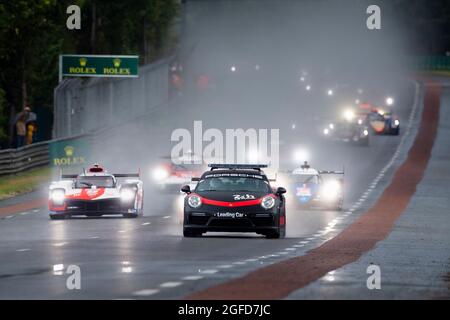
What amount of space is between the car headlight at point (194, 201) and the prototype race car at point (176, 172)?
15723mm

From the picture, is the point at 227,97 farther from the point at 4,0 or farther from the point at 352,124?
the point at 4,0

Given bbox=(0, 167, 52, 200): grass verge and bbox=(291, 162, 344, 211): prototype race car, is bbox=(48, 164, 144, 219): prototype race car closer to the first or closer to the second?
bbox=(291, 162, 344, 211): prototype race car

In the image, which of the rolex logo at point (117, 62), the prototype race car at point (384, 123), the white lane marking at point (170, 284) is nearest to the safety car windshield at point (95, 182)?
the white lane marking at point (170, 284)

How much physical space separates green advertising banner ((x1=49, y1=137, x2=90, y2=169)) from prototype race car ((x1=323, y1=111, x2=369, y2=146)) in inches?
771

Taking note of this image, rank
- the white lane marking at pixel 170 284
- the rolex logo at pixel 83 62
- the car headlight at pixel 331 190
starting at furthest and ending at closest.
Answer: the rolex logo at pixel 83 62, the car headlight at pixel 331 190, the white lane marking at pixel 170 284

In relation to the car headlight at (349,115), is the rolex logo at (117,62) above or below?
above

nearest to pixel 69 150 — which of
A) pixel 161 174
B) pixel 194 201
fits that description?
pixel 161 174

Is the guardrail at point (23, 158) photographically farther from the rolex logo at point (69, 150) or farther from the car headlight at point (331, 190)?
the car headlight at point (331, 190)

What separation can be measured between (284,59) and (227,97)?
50535mm

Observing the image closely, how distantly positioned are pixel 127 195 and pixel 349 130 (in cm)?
3886

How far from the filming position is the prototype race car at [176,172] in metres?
41.6

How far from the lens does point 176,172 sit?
41781mm

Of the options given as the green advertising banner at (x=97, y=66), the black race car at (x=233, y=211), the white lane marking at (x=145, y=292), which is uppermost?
the green advertising banner at (x=97, y=66)

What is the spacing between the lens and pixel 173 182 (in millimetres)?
41844
